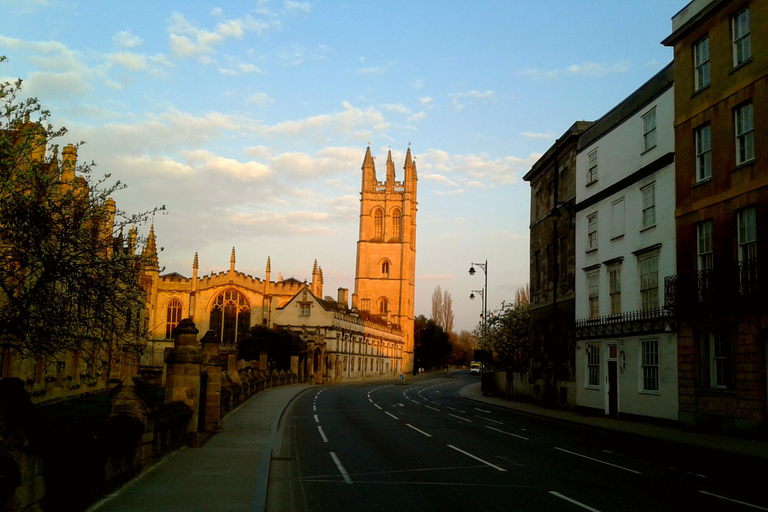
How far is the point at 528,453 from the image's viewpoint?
16828 mm

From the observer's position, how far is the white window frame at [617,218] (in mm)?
30125

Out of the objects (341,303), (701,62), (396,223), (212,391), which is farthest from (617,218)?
(396,223)

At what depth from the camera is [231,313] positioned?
93.1 meters

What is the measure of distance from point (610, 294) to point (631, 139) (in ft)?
22.6

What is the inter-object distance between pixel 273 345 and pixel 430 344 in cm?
7128

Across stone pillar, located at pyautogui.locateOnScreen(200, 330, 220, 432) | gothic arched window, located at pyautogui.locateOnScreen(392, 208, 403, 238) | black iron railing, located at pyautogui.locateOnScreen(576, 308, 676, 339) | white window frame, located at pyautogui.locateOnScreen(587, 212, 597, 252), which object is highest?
gothic arched window, located at pyautogui.locateOnScreen(392, 208, 403, 238)

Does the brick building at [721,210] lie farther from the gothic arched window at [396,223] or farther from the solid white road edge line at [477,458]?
the gothic arched window at [396,223]

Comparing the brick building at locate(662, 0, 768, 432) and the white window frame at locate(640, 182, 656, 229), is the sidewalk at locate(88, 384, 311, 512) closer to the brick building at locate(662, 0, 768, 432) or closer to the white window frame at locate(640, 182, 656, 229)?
the brick building at locate(662, 0, 768, 432)

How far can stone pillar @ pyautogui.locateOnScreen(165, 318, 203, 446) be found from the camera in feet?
53.4

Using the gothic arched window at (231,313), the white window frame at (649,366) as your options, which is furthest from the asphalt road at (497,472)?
the gothic arched window at (231,313)

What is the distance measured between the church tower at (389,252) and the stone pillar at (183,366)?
349ft

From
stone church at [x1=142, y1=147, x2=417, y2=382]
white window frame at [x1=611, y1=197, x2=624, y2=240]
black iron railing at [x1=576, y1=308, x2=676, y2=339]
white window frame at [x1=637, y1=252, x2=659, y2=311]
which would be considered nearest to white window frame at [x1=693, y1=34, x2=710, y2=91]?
white window frame at [x1=637, y1=252, x2=659, y2=311]

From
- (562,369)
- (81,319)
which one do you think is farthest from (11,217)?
(562,369)

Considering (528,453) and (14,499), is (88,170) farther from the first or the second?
(528,453)
